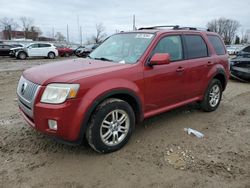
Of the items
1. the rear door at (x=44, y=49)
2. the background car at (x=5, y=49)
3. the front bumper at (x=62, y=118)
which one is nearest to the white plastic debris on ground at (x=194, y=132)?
the front bumper at (x=62, y=118)

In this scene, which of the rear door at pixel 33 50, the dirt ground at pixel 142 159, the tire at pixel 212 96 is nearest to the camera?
the dirt ground at pixel 142 159

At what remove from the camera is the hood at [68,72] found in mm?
3489

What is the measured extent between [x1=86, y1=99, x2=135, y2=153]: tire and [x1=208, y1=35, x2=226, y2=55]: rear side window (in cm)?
297

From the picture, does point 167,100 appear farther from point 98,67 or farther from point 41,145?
point 41,145

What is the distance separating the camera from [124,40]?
488cm

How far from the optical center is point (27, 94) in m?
3.72

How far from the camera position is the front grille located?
3550 mm

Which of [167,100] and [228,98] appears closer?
[167,100]

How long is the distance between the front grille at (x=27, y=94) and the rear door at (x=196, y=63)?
9.22 ft

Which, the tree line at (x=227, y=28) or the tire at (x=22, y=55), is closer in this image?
the tire at (x=22, y=55)

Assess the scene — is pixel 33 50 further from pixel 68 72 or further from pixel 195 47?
pixel 68 72

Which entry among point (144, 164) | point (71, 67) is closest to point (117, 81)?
point (71, 67)

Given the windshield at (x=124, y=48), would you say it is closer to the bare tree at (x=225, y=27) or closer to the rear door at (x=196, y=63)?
the rear door at (x=196, y=63)

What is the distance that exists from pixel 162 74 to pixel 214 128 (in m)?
1.51
